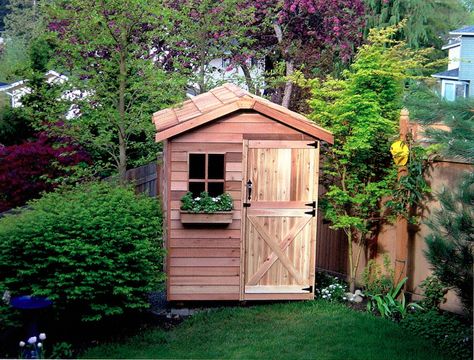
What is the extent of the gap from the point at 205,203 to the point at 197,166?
1.57 ft

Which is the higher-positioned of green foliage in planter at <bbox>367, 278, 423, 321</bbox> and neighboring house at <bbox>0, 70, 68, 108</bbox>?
neighboring house at <bbox>0, 70, 68, 108</bbox>

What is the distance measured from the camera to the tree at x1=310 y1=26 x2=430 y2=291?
8734mm

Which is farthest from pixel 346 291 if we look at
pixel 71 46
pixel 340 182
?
pixel 71 46

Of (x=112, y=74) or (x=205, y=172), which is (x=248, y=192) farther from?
(x=112, y=74)

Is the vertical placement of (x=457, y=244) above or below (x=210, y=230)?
above

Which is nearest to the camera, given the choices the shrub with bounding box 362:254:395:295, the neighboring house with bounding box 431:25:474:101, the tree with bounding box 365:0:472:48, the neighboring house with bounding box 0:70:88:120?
the shrub with bounding box 362:254:395:295

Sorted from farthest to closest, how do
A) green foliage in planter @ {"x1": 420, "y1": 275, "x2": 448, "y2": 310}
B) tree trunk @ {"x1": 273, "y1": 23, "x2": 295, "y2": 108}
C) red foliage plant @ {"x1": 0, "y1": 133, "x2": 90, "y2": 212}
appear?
1. tree trunk @ {"x1": 273, "y1": 23, "x2": 295, "y2": 108}
2. red foliage plant @ {"x1": 0, "y1": 133, "x2": 90, "y2": 212}
3. green foliage in planter @ {"x1": 420, "y1": 275, "x2": 448, "y2": 310}

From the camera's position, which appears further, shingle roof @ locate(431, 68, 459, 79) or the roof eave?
shingle roof @ locate(431, 68, 459, 79)

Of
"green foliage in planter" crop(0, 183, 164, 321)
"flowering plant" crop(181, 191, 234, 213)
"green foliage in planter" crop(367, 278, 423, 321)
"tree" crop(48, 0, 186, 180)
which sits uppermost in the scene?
"tree" crop(48, 0, 186, 180)

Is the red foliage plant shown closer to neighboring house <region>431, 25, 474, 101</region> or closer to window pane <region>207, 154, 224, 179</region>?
window pane <region>207, 154, 224, 179</region>

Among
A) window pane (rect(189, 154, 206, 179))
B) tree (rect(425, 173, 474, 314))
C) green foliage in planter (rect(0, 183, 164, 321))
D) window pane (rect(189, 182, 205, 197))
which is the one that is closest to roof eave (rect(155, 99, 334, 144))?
window pane (rect(189, 154, 206, 179))

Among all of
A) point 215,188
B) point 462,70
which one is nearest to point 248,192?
point 215,188

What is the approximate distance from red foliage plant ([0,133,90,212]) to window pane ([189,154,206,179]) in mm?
2770

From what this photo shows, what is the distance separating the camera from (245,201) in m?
8.50
